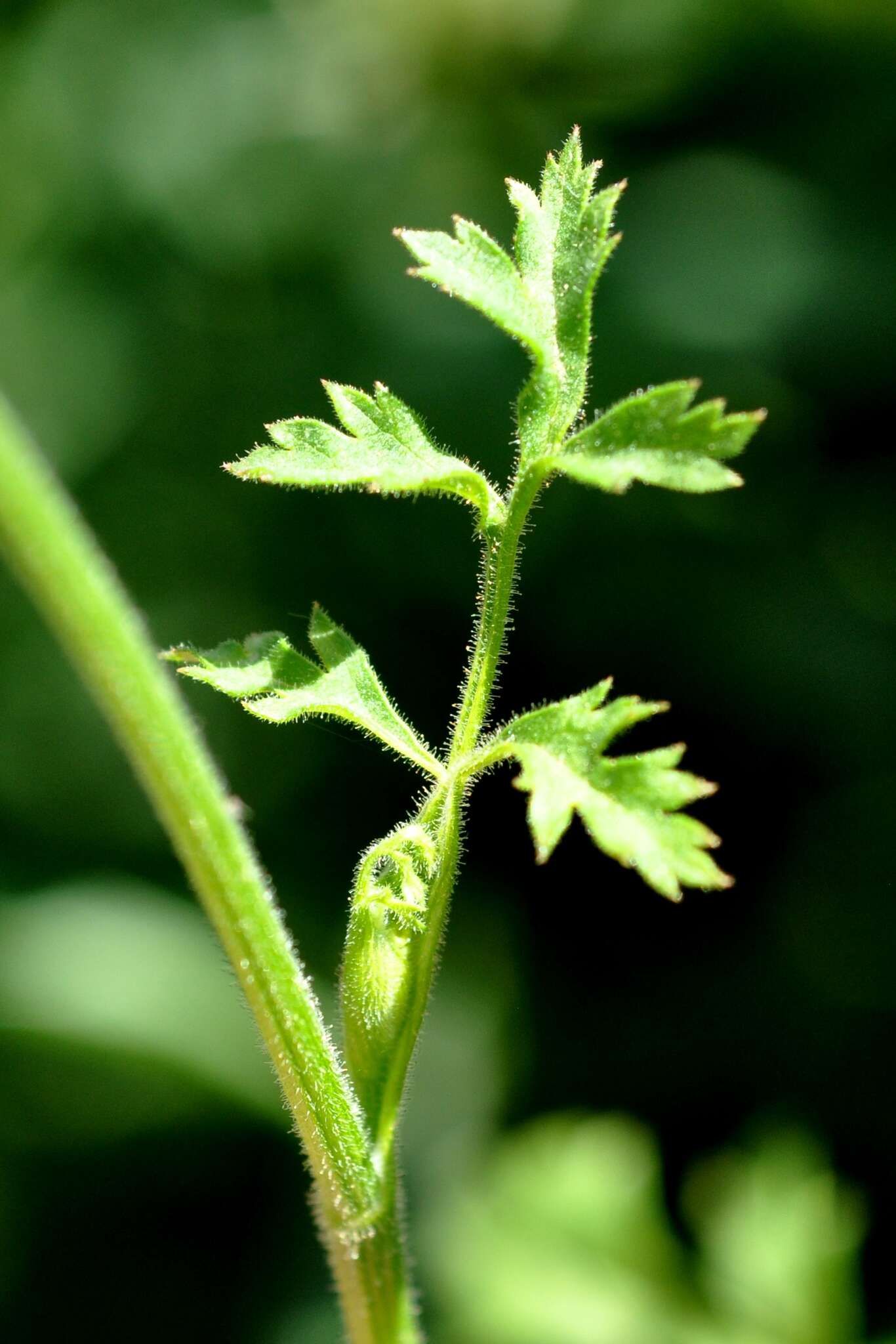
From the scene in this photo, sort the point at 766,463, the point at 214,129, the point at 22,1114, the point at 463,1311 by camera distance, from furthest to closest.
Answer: the point at 214,129 < the point at 766,463 < the point at 22,1114 < the point at 463,1311

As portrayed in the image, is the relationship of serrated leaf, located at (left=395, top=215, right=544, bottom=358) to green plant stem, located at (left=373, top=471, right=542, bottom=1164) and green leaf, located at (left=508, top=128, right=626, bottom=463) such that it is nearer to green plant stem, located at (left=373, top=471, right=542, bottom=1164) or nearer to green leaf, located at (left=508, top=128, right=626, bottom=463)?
green leaf, located at (left=508, top=128, right=626, bottom=463)

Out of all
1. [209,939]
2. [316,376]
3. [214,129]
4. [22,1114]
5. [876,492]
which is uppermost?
[214,129]

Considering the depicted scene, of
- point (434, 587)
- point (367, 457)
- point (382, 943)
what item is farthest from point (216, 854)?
point (434, 587)

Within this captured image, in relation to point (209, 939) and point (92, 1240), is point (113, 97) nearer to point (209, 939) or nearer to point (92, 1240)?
point (209, 939)

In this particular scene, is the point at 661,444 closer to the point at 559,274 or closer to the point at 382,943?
the point at 559,274

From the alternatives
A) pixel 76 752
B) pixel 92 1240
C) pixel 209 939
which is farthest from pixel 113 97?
pixel 92 1240

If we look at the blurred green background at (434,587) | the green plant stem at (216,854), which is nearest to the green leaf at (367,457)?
the green plant stem at (216,854)
